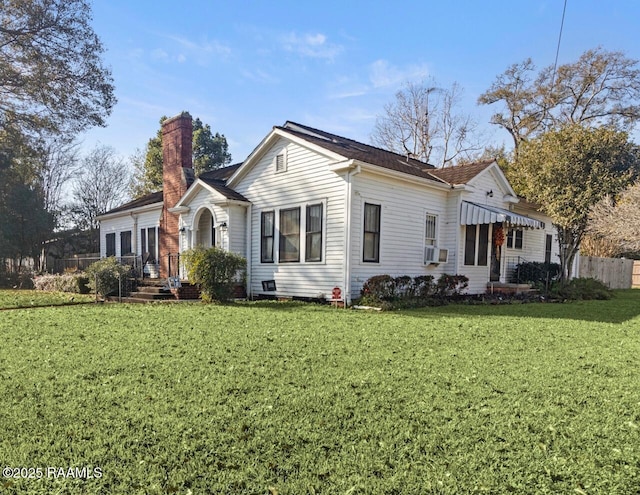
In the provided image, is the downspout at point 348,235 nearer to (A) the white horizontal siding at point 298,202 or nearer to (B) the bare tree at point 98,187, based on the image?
(A) the white horizontal siding at point 298,202

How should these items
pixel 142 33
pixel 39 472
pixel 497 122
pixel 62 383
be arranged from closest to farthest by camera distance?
pixel 39 472, pixel 62 383, pixel 142 33, pixel 497 122

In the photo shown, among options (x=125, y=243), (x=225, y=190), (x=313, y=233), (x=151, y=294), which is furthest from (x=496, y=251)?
(x=125, y=243)

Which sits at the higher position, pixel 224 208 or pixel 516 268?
pixel 224 208

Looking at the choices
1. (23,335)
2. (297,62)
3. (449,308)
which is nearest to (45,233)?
(297,62)

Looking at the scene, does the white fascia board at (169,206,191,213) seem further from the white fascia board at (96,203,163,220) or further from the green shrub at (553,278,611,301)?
the green shrub at (553,278,611,301)

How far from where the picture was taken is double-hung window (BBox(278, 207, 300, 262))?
12.4 meters

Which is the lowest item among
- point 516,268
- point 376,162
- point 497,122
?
point 516,268

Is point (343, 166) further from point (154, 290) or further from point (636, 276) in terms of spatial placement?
point (636, 276)

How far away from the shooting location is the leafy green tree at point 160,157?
33875mm

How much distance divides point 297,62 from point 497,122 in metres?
23.7

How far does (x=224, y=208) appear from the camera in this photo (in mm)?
13734

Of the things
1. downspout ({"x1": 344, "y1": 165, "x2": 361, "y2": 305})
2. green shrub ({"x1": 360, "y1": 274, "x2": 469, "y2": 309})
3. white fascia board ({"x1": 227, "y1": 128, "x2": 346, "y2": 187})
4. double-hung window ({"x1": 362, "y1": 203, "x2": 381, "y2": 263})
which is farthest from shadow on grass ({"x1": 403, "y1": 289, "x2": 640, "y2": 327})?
white fascia board ({"x1": 227, "y1": 128, "x2": 346, "y2": 187})

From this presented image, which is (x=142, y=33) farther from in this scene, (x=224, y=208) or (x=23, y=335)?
(x=23, y=335)

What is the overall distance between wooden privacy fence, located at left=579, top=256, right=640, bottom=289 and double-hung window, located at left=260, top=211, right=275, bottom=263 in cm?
1761
